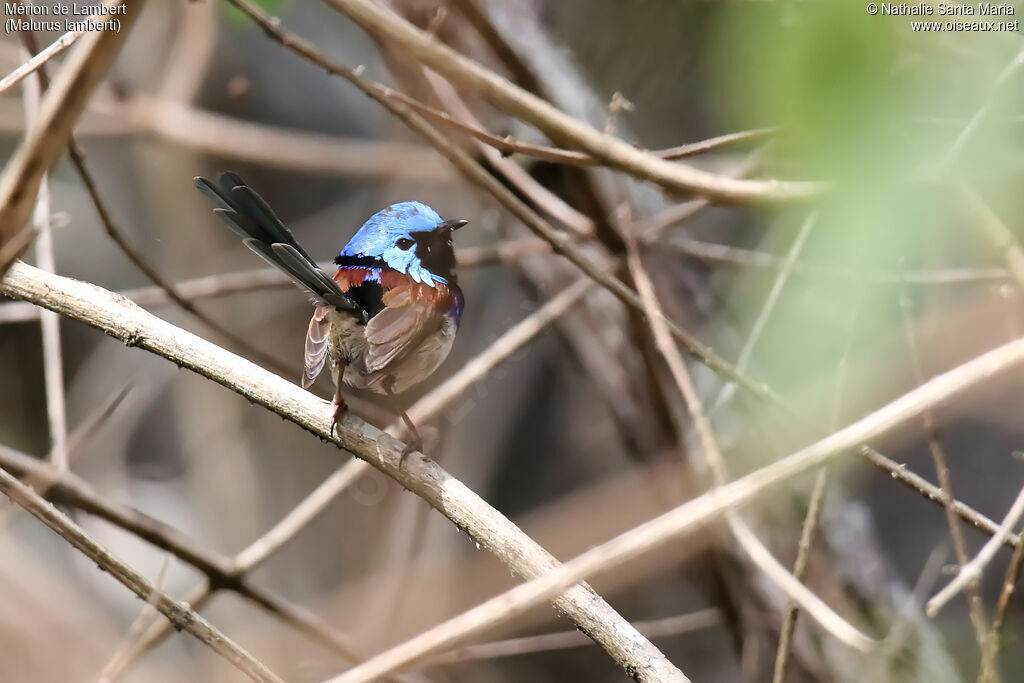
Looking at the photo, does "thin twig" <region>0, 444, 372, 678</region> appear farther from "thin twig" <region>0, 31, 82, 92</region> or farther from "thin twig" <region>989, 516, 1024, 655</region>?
"thin twig" <region>989, 516, 1024, 655</region>

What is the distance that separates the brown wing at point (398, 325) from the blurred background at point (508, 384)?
2.29 feet

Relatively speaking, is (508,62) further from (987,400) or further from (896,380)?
(987,400)

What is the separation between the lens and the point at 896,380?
13.0ft

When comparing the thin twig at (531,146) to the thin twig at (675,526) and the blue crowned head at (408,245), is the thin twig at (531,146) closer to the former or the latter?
the blue crowned head at (408,245)

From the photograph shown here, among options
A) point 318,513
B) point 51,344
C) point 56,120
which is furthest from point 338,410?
point 56,120

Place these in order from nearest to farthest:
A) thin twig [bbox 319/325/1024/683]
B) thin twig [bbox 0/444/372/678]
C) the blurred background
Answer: thin twig [bbox 319/325/1024/683] → thin twig [bbox 0/444/372/678] → the blurred background

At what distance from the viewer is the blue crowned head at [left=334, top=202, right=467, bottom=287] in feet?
9.41

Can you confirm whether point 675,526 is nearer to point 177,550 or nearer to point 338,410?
point 338,410

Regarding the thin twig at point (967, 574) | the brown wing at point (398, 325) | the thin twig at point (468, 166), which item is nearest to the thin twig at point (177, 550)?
the brown wing at point (398, 325)

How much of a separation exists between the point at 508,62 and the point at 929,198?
2.61 meters

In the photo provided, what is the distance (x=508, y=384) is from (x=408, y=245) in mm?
2672

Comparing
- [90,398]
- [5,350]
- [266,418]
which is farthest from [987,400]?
[5,350]

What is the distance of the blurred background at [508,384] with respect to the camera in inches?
121

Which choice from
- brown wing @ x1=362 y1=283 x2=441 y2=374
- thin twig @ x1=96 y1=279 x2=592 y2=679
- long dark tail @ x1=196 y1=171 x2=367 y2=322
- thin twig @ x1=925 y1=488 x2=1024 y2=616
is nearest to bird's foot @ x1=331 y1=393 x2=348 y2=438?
brown wing @ x1=362 y1=283 x2=441 y2=374
